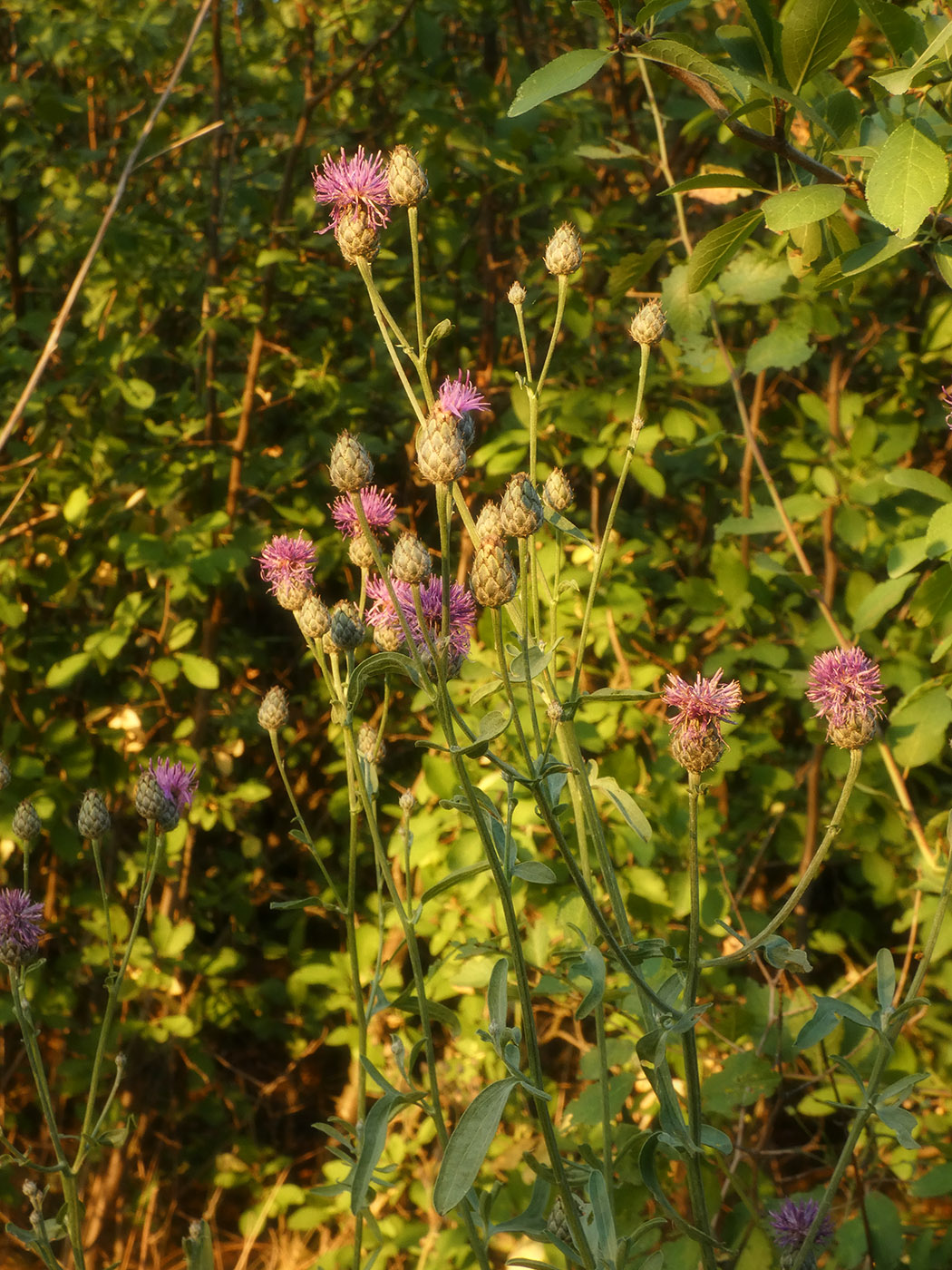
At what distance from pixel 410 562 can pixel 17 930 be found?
2.26 feet

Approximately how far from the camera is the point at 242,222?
11.2 feet

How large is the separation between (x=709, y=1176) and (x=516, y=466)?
58.1 inches

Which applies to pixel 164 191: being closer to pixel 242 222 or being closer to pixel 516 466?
pixel 242 222

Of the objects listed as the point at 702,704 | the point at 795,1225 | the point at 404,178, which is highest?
the point at 404,178

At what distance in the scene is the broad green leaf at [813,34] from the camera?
1.28 meters

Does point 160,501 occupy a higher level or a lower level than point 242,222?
lower

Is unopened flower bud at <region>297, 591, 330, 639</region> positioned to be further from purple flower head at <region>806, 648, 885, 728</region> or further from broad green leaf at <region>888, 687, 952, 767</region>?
broad green leaf at <region>888, 687, 952, 767</region>

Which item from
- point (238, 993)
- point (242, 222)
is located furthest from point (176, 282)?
point (238, 993)

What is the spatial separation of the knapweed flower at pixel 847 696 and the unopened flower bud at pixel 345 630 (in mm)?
535

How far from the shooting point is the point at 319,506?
10.7ft

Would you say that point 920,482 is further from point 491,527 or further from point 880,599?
point 491,527

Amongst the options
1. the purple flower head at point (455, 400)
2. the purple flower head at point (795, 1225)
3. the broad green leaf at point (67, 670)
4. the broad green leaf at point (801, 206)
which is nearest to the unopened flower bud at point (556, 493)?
the purple flower head at point (455, 400)

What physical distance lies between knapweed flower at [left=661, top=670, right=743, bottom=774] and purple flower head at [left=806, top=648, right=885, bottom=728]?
10 cm

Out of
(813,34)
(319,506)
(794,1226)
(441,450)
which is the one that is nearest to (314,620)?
(441,450)
